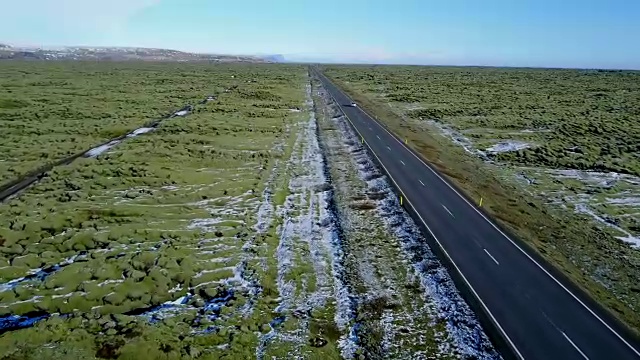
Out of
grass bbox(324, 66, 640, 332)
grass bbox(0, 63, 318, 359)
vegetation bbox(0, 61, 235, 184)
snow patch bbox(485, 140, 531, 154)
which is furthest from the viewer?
snow patch bbox(485, 140, 531, 154)

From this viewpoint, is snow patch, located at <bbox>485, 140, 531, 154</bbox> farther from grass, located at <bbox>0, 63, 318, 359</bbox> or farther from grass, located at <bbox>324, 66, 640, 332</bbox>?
grass, located at <bbox>0, 63, 318, 359</bbox>

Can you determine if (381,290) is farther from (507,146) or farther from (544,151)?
(507,146)

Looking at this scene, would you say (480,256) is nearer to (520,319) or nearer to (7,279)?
(520,319)

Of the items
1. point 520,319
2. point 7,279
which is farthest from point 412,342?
point 7,279

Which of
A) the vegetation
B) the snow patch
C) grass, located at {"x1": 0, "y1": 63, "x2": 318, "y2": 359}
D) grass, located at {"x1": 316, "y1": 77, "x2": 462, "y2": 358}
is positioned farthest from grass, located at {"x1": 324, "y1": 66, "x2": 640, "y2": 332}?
the vegetation

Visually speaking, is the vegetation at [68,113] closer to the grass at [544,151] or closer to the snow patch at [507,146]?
the grass at [544,151]

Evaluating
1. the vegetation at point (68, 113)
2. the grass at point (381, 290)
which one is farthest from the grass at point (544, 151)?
the vegetation at point (68, 113)

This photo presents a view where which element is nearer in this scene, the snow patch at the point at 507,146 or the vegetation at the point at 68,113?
the vegetation at the point at 68,113
